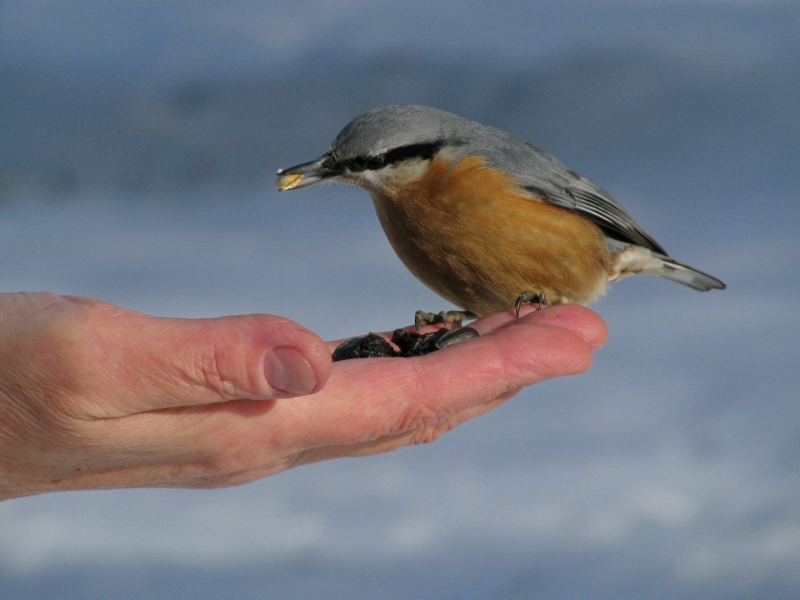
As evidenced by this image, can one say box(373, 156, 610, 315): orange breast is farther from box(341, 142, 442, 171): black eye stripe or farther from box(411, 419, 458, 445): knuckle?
box(411, 419, 458, 445): knuckle

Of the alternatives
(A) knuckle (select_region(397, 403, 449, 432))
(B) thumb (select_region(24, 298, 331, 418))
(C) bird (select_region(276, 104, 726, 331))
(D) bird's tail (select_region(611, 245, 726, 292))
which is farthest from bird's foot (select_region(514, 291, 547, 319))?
(B) thumb (select_region(24, 298, 331, 418))

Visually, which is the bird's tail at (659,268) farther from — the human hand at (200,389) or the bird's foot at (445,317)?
the human hand at (200,389)

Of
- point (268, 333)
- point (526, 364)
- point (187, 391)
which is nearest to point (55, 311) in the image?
point (187, 391)

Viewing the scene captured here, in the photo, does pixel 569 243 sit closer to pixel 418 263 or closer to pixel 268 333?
pixel 418 263

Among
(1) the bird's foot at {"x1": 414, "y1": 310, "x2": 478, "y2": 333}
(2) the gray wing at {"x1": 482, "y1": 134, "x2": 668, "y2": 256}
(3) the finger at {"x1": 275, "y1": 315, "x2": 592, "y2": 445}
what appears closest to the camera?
(3) the finger at {"x1": 275, "y1": 315, "x2": 592, "y2": 445}

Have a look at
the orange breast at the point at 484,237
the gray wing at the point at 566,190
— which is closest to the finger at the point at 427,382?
the orange breast at the point at 484,237

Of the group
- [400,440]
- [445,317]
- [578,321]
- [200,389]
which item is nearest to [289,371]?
[200,389]
